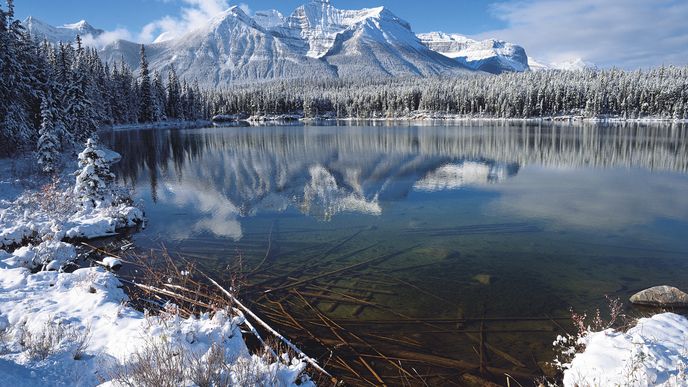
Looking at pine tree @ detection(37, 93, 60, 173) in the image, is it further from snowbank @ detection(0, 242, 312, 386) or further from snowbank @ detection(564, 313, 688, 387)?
snowbank @ detection(564, 313, 688, 387)

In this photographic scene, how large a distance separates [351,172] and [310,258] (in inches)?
825

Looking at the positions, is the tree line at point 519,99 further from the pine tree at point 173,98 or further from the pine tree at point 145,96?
the pine tree at point 145,96

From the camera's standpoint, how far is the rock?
453 inches

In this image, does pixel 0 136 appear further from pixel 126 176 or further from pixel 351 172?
pixel 351 172

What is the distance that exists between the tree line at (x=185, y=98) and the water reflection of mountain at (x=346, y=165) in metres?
8.26

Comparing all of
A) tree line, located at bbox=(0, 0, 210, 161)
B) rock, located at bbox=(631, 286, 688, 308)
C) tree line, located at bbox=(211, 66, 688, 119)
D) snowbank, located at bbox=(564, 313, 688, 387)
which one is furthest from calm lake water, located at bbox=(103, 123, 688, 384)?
tree line, located at bbox=(211, 66, 688, 119)

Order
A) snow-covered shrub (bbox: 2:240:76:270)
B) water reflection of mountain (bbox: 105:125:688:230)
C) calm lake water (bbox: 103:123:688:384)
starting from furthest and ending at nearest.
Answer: water reflection of mountain (bbox: 105:125:688:230), snow-covered shrub (bbox: 2:240:76:270), calm lake water (bbox: 103:123:688:384)

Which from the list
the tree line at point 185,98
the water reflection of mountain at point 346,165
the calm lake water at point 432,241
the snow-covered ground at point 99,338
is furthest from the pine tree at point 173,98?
the snow-covered ground at point 99,338

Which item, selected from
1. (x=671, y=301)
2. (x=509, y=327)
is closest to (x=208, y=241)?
(x=509, y=327)

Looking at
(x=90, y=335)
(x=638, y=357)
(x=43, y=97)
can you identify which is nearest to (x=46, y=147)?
(x=43, y=97)

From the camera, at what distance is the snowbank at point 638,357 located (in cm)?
693

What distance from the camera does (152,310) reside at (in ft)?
35.7

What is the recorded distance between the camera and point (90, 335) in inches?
322

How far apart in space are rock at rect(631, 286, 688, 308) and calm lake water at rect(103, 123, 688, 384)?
72 cm
